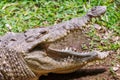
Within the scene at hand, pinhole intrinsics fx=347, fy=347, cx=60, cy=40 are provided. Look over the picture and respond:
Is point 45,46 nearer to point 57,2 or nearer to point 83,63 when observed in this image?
point 83,63

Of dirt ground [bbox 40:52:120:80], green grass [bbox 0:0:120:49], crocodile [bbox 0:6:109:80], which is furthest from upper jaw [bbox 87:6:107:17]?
green grass [bbox 0:0:120:49]

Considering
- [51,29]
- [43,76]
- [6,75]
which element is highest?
[51,29]

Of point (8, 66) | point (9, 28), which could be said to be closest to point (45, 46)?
point (8, 66)

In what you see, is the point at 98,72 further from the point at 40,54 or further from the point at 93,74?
the point at 40,54

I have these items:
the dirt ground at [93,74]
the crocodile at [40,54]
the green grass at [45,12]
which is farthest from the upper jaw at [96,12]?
the green grass at [45,12]

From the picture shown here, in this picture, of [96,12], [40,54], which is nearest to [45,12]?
[96,12]

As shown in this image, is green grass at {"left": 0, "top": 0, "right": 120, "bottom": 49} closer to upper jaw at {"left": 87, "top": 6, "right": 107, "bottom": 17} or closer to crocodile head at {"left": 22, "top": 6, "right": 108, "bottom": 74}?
upper jaw at {"left": 87, "top": 6, "right": 107, "bottom": 17}
